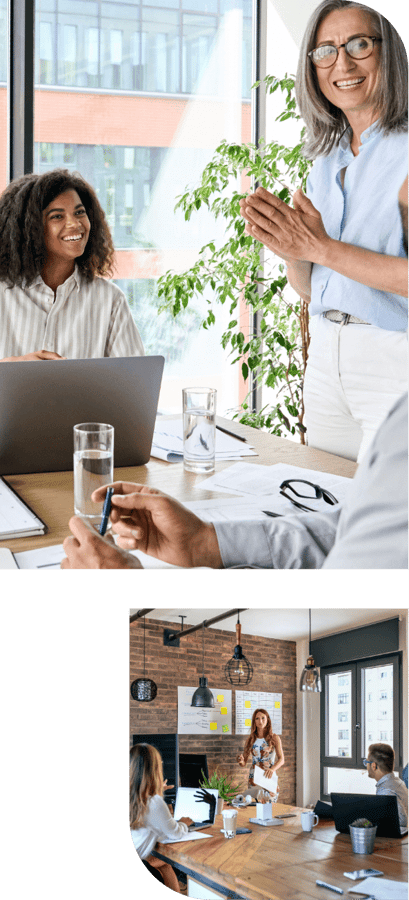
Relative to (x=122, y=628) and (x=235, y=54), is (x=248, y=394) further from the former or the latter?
(x=235, y=54)

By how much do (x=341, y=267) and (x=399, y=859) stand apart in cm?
91

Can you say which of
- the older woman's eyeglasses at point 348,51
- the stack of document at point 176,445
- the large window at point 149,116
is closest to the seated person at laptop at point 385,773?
the stack of document at point 176,445

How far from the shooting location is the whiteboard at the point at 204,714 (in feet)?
4.11

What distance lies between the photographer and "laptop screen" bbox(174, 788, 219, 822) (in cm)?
126

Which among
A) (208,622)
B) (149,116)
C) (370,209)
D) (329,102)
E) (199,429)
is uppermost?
(149,116)

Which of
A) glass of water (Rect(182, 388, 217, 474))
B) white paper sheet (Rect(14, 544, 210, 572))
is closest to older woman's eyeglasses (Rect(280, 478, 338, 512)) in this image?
glass of water (Rect(182, 388, 217, 474))

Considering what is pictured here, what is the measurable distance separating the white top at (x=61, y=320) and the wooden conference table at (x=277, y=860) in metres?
0.90

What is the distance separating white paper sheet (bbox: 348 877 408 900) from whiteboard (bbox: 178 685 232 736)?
31 cm

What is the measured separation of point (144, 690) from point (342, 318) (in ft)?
2.27

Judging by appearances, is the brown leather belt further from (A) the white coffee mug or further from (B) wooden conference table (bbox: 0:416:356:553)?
(A) the white coffee mug

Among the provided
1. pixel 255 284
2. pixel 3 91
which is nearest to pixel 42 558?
pixel 255 284

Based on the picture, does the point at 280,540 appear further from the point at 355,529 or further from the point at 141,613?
the point at 141,613

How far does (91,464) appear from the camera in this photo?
119cm

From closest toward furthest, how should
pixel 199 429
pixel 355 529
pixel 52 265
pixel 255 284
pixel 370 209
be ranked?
pixel 355 529 → pixel 370 209 → pixel 199 429 → pixel 52 265 → pixel 255 284
